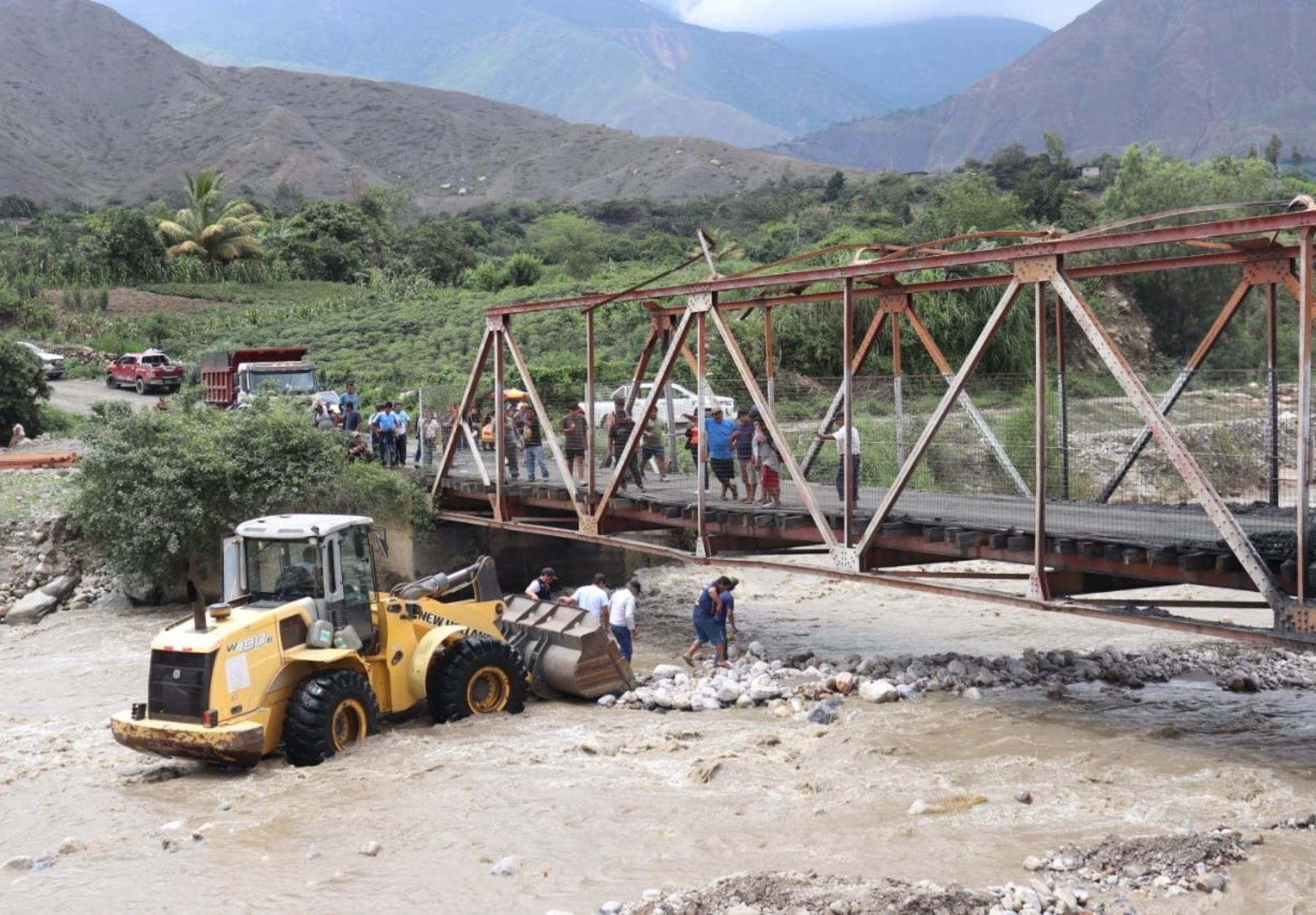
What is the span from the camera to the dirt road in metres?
41.5

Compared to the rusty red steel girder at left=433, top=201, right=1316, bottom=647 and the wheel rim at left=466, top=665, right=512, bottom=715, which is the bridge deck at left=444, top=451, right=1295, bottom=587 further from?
the wheel rim at left=466, top=665, right=512, bottom=715

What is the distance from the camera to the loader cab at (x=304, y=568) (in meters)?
13.0

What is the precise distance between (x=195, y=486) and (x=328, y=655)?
11.1m

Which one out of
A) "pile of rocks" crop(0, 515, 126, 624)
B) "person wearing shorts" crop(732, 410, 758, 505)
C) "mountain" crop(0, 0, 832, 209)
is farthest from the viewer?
"mountain" crop(0, 0, 832, 209)

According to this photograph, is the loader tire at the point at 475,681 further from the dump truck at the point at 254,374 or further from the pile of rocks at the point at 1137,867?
the dump truck at the point at 254,374

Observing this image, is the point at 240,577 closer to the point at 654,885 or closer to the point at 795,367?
the point at 654,885

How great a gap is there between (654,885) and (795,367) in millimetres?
31136

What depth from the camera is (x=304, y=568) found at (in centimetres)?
1309

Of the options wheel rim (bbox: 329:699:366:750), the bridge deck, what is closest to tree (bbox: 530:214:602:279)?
the bridge deck

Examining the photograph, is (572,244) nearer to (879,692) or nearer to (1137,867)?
(879,692)

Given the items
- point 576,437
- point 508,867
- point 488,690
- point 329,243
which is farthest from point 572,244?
point 508,867

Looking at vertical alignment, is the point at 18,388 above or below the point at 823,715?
above

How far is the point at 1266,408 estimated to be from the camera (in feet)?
45.9

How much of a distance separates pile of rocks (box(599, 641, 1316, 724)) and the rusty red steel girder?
1.37 m
